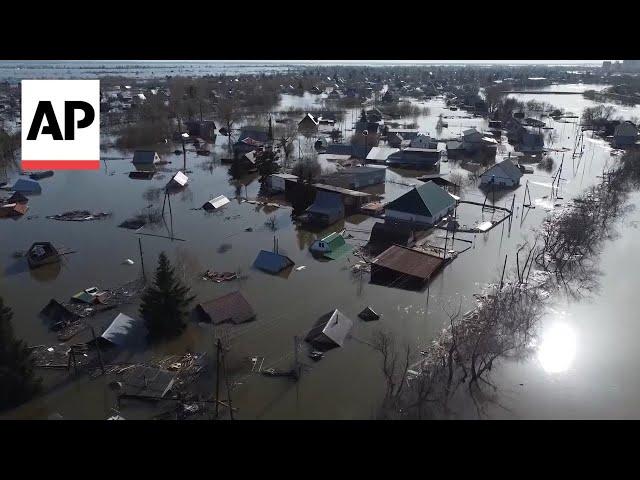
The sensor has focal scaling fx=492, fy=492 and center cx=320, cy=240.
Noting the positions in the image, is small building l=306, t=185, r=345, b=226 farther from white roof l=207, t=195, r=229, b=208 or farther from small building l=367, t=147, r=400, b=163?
small building l=367, t=147, r=400, b=163

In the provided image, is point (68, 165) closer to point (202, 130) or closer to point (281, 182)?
point (281, 182)

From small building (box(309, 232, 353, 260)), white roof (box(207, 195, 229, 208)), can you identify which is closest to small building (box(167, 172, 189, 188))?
white roof (box(207, 195, 229, 208))

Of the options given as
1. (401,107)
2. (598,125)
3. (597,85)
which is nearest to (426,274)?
(598,125)

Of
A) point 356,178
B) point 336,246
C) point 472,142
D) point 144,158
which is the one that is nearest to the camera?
point 336,246

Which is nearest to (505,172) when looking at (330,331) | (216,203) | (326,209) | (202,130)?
(326,209)

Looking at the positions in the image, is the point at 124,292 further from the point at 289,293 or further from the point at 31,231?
the point at 31,231

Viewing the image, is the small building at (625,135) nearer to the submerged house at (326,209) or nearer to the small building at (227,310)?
the submerged house at (326,209)
